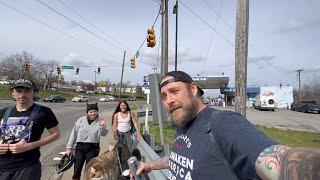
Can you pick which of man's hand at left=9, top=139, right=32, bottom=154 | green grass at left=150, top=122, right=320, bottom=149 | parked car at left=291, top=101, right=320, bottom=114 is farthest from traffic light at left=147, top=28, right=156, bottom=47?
parked car at left=291, top=101, right=320, bottom=114

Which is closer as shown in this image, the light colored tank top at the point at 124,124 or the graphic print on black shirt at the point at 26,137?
the graphic print on black shirt at the point at 26,137

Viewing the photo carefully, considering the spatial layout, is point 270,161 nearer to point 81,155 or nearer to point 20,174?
point 20,174

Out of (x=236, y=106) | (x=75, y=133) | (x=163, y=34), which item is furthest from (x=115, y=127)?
(x=163, y=34)

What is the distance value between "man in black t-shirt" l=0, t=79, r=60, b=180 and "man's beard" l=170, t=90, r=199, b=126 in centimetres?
222

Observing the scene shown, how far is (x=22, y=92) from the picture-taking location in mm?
4219

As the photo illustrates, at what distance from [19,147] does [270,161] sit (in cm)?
319

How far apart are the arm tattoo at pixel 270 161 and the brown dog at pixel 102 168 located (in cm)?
484

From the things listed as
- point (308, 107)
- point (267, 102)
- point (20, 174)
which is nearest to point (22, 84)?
point (20, 174)

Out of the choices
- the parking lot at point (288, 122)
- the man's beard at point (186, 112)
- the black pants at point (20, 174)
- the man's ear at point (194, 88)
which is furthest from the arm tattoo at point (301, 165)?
the parking lot at point (288, 122)

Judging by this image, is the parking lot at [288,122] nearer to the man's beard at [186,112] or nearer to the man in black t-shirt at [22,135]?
the man in black t-shirt at [22,135]

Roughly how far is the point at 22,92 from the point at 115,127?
529 centimetres

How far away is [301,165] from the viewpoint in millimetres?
1051

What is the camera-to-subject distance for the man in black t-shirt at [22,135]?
4113 millimetres

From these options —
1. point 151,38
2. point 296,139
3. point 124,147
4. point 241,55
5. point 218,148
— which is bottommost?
point 296,139
